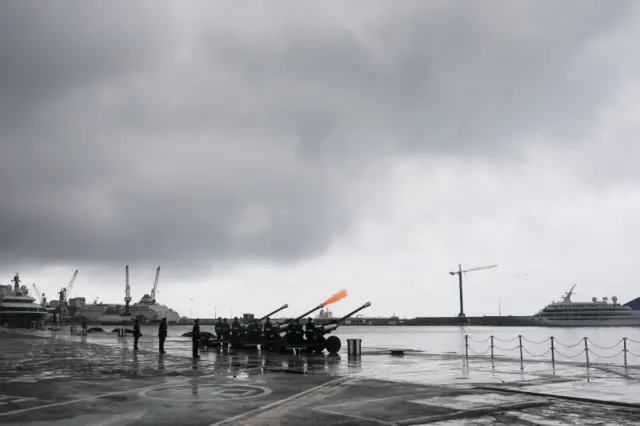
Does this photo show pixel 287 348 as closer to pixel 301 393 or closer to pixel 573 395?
pixel 301 393

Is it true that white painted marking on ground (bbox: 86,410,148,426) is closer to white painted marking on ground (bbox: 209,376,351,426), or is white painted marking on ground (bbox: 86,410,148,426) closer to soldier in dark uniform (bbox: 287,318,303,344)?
white painted marking on ground (bbox: 209,376,351,426)

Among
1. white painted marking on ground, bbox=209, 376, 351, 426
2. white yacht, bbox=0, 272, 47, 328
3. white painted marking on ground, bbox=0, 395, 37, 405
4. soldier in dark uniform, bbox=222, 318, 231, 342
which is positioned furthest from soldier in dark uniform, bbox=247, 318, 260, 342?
white yacht, bbox=0, 272, 47, 328

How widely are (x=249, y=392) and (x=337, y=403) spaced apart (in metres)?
3.45

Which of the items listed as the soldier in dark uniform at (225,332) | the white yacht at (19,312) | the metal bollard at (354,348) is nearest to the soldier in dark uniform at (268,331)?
the soldier in dark uniform at (225,332)

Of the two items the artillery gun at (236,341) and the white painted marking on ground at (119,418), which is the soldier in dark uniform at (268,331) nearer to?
the artillery gun at (236,341)

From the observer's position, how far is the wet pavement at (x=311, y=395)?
39.9ft

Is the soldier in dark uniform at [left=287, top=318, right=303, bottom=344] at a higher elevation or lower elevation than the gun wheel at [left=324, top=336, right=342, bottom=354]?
higher

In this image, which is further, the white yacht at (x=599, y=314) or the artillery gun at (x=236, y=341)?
the white yacht at (x=599, y=314)

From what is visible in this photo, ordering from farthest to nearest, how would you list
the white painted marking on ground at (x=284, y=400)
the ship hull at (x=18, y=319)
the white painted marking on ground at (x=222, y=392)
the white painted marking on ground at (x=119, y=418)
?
the ship hull at (x=18, y=319) → the white painted marking on ground at (x=222, y=392) → the white painted marking on ground at (x=284, y=400) → the white painted marking on ground at (x=119, y=418)

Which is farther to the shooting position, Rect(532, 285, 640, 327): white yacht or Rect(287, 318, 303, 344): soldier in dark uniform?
Rect(532, 285, 640, 327): white yacht

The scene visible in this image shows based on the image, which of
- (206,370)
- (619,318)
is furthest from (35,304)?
(619,318)

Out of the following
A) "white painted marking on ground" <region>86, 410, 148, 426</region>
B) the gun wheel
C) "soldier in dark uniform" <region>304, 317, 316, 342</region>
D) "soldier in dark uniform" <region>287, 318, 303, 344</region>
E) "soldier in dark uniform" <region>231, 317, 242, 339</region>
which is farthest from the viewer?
"soldier in dark uniform" <region>231, 317, 242, 339</region>

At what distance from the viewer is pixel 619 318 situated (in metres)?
180

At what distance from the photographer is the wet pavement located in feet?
39.9
